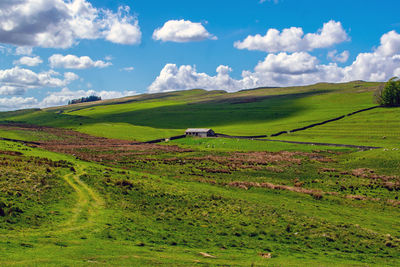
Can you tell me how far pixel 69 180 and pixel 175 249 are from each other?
73.5 feet

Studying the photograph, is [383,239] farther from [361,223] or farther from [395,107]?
[395,107]

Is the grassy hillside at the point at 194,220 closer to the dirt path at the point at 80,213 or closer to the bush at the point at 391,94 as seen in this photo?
the dirt path at the point at 80,213

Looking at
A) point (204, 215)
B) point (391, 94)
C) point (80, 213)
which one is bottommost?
point (204, 215)

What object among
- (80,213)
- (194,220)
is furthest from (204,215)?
(80,213)

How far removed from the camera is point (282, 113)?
180500mm

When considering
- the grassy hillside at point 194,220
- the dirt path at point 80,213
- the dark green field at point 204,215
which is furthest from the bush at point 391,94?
the dirt path at point 80,213

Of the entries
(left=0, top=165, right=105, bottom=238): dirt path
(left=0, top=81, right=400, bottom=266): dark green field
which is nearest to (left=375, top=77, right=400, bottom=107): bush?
(left=0, top=81, right=400, bottom=266): dark green field

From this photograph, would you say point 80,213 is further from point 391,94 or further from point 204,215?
point 391,94

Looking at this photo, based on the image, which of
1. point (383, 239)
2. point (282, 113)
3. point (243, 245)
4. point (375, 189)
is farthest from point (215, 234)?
point (282, 113)

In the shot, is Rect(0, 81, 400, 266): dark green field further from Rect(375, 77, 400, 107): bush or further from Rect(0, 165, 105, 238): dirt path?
Rect(375, 77, 400, 107): bush

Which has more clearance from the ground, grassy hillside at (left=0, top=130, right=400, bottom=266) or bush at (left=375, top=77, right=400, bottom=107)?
bush at (left=375, top=77, right=400, bottom=107)

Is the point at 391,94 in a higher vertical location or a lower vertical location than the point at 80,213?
higher

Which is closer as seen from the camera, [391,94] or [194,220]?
[194,220]

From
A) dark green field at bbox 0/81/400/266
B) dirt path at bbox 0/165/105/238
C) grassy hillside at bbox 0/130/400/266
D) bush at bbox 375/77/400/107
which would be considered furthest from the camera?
bush at bbox 375/77/400/107
